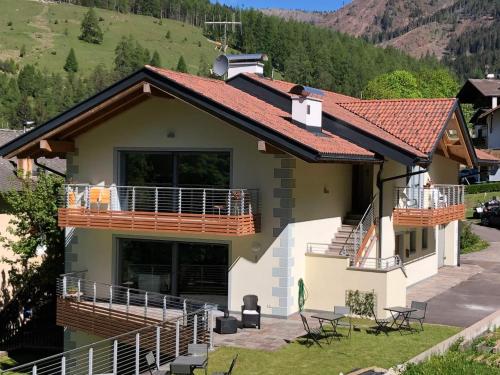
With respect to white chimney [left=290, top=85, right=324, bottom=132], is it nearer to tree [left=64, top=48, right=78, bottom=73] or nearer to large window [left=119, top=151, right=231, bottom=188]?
large window [left=119, top=151, right=231, bottom=188]

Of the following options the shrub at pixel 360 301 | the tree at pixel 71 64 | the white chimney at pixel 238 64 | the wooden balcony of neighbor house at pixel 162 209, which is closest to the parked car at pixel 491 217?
the white chimney at pixel 238 64

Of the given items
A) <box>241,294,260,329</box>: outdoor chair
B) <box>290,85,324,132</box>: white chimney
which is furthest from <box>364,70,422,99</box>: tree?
<box>241,294,260,329</box>: outdoor chair

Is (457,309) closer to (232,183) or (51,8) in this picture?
(232,183)

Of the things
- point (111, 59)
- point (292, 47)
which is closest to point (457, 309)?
point (111, 59)

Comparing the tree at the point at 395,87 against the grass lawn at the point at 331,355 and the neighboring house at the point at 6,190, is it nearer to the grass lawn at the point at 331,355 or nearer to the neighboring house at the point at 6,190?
the neighboring house at the point at 6,190

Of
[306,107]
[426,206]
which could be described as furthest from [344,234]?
[426,206]

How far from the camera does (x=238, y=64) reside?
2456 centimetres

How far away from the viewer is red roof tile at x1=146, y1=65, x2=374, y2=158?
60.3 ft

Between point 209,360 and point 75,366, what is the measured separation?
676 centimetres

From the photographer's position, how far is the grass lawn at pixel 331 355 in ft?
49.0

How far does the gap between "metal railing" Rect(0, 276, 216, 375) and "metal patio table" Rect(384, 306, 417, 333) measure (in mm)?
4398

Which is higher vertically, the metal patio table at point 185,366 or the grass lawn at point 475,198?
the grass lawn at point 475,198

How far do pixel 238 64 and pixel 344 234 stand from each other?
6744mm

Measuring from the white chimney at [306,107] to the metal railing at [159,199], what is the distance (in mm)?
2545
